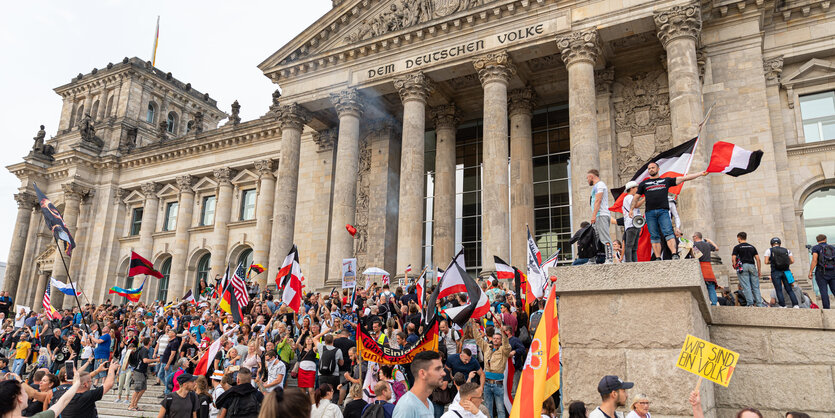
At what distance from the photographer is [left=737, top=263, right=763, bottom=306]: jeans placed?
11.3 metres

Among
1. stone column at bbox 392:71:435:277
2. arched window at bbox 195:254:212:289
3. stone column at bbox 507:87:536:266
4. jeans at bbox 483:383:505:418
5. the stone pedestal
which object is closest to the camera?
the stone pedestal

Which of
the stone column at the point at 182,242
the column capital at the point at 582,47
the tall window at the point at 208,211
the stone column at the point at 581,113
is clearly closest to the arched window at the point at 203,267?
the stone column at the point at 182,242

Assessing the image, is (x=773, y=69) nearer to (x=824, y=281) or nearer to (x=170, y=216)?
(x=824, y=281)

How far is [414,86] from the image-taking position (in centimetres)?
2278

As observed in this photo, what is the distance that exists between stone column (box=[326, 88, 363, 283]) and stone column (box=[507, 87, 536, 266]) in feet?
21.6

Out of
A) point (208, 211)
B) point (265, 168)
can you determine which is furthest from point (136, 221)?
point (265, 168)

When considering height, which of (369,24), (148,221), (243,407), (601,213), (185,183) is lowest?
(243,407)

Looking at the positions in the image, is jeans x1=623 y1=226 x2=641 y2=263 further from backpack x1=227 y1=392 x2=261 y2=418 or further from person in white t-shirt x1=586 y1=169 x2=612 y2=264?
backpack x1=227 y1=392 x2=261 y2=418

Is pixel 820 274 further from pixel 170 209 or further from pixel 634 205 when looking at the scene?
pixel 170 209

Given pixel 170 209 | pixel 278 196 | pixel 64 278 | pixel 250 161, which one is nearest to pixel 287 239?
pixel 278 196

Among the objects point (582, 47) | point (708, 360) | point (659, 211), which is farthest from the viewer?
point (582, 47)

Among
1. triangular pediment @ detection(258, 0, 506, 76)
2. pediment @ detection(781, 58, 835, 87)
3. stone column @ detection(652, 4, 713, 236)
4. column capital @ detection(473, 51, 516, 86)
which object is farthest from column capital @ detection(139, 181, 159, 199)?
pediment @ detection(781, 58, 835, 87)

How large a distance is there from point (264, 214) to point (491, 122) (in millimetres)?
14596

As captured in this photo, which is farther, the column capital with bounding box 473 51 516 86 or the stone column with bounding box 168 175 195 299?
the stone column with bounding box 168 175 195 299
